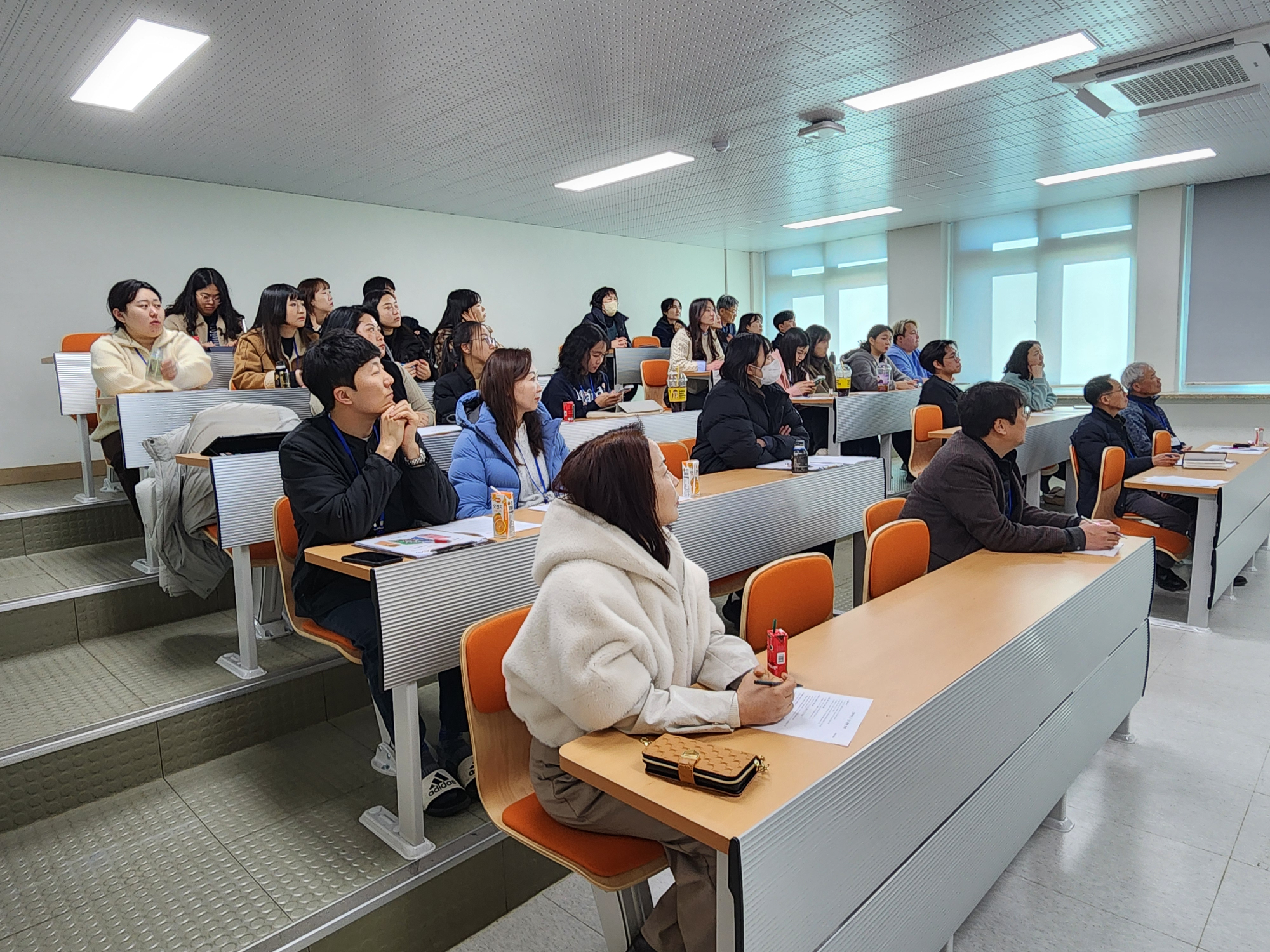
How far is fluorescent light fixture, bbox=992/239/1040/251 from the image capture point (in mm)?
9344

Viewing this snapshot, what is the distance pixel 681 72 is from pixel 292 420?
112 inches

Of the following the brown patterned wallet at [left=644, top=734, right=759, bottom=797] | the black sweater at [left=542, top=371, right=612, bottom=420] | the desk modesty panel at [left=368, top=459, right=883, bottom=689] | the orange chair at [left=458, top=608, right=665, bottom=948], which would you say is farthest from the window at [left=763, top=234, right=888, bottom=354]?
the brown patterned wallet at [left=644, top=734, right=759, bottom=797]

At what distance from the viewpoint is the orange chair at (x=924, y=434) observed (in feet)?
18.1

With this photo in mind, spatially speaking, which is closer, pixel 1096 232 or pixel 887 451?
pixel 887 451

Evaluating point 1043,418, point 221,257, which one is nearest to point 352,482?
point 1043,418

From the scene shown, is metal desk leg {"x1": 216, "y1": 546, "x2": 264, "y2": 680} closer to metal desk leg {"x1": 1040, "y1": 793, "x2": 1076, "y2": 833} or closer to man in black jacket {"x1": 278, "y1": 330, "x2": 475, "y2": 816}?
man in black jacket {"x1": 278, "y1": 330, "x2": 475, "y2": 816}

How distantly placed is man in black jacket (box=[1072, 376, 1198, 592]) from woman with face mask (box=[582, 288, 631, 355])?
337 cm

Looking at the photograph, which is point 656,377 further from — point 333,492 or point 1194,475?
point 333,492

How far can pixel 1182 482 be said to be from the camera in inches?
148

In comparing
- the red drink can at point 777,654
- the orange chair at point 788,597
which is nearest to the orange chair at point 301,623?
the orange chair at point 788,597

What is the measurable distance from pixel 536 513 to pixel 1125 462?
11.1 ft

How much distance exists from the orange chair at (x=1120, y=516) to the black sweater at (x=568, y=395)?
112 inches

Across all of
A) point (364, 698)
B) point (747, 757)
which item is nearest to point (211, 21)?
point (364, 698)

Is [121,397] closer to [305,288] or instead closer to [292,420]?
[292,420]
